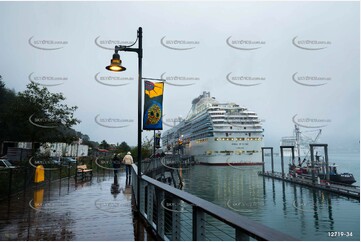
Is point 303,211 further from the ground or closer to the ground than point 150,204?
closer to the ground

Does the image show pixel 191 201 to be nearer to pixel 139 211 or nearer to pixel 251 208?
pixel 139 211

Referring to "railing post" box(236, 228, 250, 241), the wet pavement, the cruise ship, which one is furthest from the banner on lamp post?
the cruise ship

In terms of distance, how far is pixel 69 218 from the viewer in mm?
6098

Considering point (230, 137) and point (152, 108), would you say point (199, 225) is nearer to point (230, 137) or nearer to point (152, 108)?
point (152, 108)

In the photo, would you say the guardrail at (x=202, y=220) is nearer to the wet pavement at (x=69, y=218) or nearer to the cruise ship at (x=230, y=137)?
the wet pavement at (x=69, y=218)

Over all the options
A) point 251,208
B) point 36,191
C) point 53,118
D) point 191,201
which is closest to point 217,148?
point 251,208

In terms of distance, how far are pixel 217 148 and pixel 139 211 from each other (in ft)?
197

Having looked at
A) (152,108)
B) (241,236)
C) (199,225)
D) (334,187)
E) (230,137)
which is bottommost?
(334,187)

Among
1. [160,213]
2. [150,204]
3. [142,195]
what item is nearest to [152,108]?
[142,195]

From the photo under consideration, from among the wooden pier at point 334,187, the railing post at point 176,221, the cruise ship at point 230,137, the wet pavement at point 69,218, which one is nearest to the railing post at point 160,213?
the wet pavement at point 69,218

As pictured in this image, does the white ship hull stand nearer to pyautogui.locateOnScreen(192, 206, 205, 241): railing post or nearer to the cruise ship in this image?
the cruise ship

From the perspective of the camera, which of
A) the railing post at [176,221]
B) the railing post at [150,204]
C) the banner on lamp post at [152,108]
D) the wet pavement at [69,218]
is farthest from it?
the banner on lamp post at [152,108]

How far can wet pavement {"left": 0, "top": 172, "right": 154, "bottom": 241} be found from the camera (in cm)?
483

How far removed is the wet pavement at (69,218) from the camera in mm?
4828
